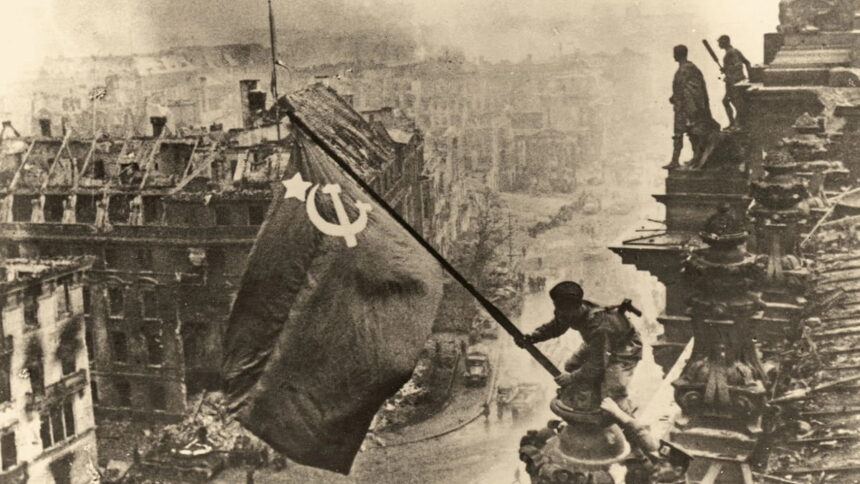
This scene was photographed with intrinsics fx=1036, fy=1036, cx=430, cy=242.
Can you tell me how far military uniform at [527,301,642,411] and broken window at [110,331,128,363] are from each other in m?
27.0

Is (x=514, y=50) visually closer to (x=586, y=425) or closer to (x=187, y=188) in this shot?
(x=187, y=188)

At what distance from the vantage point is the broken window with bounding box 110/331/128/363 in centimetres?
3183

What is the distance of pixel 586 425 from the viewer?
6762 mm

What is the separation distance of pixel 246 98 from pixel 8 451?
11076mm

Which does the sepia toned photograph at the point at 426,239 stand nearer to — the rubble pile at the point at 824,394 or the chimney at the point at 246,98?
the rubble pile at the point at 824,394

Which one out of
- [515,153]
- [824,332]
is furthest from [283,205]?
[515,153]

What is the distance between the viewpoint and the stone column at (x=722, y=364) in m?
6.95

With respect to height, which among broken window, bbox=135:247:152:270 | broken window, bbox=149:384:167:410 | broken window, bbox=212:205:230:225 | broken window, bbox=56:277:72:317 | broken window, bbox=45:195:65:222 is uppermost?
broken window, bbox=45:195:65:222

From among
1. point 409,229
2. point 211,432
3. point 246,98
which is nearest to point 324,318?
point 409,229

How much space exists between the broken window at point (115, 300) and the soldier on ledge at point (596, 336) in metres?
26.5

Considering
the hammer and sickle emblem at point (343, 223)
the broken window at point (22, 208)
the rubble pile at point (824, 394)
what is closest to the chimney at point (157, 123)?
the broken window at point (22, 208)

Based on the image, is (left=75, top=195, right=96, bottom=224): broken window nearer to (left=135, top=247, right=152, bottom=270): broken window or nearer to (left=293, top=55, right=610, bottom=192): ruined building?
(left=135, top=247, right=152, bottom=270): broken window

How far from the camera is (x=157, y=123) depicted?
29.2 m

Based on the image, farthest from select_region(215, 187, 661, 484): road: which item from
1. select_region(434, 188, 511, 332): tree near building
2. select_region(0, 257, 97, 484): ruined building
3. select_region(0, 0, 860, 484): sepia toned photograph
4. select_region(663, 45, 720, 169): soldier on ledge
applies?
select_region(663, 45, 720, 169): soldier on ledge
